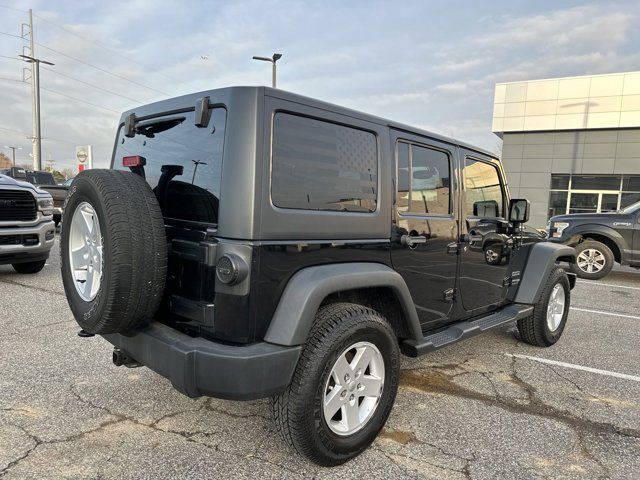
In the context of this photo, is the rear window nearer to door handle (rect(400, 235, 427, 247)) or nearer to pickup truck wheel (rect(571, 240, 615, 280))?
door handle (rect(400, 235, 427, 247))

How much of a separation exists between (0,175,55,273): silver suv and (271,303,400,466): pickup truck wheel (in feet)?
18.3

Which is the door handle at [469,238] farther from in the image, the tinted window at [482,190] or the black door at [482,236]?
the tinted window at [482,190]

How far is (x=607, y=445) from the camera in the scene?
9.00ft

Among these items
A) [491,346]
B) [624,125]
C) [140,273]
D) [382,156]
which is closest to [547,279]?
[491,346]

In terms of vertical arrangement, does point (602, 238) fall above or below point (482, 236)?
below

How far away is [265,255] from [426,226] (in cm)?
141

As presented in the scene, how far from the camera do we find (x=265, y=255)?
7.11ft

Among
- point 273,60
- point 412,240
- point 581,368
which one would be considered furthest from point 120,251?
point 273,60

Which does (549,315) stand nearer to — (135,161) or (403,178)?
(403,178)

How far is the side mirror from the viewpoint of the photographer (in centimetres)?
408

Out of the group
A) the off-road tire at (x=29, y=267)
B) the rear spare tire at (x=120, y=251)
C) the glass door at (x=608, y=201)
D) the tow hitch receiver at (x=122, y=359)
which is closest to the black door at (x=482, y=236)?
the rear spare tire at (x=120, y=251)

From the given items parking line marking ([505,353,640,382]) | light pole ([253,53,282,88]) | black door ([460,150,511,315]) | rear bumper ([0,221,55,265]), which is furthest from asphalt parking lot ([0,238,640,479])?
light pole ([253,53,282,88])

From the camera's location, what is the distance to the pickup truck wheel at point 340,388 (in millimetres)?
2248

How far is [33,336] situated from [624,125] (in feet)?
78.5
